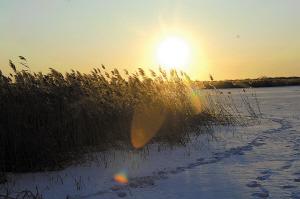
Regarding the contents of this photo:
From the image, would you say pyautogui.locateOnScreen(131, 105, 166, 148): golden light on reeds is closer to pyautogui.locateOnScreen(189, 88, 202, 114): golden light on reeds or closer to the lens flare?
the lens flare

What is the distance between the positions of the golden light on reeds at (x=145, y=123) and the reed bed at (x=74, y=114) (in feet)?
0.29

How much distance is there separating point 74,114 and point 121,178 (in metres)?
1.76

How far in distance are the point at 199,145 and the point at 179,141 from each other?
409 millimetres

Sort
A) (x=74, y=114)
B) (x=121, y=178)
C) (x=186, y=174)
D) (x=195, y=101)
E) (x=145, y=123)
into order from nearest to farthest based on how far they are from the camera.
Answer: (x=121, y=178)
(x=186, y=174)
(x=74, y=114)
(x=145, y=123)
(x=195, y=101)

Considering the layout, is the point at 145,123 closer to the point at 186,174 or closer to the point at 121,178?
the point at 186,174

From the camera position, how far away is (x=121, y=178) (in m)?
6.84

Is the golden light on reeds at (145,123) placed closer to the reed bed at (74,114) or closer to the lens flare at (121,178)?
the reed bed at (74,114)

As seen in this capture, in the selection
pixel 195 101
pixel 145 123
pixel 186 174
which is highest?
pixel 195 101

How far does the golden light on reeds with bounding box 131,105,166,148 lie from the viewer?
952 centimetres

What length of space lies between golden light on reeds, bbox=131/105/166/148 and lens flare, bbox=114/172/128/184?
6.77 ft

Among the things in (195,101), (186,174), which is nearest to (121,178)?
(186,174)

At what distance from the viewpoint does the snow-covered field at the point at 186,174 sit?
19.6ft

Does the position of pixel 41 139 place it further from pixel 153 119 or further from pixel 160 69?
pixel 160 69

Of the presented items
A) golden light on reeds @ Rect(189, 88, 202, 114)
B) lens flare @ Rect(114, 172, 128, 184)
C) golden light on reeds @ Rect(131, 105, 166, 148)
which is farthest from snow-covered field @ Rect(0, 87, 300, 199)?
golden light on reeds @ Rect(189, 88, 202, 114)
